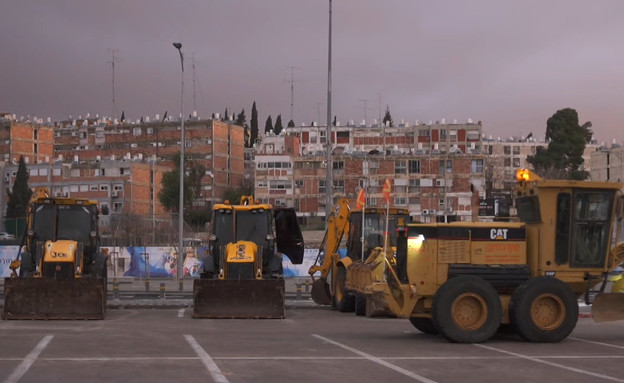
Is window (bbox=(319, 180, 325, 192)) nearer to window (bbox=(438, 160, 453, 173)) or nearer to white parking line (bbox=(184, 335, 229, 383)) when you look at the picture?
window (bbox=(438, 160, 453, 173))

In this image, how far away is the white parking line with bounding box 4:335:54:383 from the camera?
1347 centimetres

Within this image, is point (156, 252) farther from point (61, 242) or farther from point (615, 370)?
point (615, 370)

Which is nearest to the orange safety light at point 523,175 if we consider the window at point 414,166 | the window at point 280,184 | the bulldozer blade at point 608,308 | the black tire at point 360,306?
the bulldozer blade at point 608,308

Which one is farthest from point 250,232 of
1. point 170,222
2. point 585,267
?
point 170,222

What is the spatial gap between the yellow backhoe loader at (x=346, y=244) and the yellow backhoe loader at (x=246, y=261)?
1344mm

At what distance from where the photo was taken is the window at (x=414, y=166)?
9375cm

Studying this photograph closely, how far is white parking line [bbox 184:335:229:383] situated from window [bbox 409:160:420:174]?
74983 mm

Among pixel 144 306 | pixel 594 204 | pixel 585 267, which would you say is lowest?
pixel 144 306

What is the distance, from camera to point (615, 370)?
51.1 ft

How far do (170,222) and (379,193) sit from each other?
24.5 metres

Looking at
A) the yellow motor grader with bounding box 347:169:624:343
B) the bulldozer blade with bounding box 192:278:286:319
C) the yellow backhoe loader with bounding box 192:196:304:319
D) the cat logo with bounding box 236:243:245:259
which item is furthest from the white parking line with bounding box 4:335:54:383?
the cat logo with bounding box 236:243:245:259

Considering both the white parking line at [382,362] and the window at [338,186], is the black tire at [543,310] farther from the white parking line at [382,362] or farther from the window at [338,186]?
the window at [338,186]

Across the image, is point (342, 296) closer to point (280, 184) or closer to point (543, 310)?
point (543, 310)

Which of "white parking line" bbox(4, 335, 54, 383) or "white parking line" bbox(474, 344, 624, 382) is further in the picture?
"white parking line" bbox(474, 344, 624, 382)
